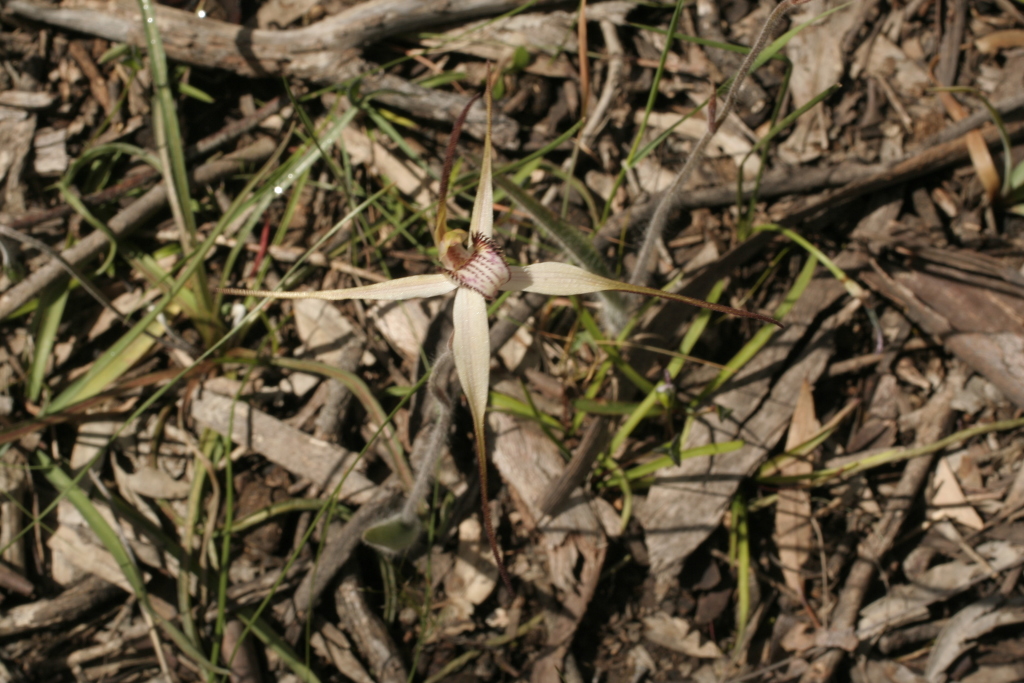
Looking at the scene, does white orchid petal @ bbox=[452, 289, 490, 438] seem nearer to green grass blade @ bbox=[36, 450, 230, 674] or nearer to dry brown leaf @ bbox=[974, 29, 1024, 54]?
green grass blade @ bbox=[36, 450, 230, 674]

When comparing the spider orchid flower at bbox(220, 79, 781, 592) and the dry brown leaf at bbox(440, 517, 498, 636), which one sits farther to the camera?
the dry brown leaf at bbox(440, 517, 498, 636)

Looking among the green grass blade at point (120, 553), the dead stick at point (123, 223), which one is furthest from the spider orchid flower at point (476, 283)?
the dead stick at point (123, 223)

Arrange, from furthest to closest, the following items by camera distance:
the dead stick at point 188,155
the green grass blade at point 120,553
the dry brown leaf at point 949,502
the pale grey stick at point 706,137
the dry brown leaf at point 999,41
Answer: the dry brown leaf at point 999,41 → the dead stick at point 188,155 → the dry brown leaf at point 949,502 → the green grass blade at point 120,553 → the pale grey stick at point 706,137

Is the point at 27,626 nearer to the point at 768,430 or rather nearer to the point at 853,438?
the point at 768,430

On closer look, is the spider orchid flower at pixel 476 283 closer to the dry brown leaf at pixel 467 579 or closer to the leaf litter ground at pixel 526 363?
the leaf litter ground at pixel 526 363

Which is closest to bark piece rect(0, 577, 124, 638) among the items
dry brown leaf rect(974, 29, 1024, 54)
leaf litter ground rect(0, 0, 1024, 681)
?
leaf litter ground rect(0, 0, 1024, 681)

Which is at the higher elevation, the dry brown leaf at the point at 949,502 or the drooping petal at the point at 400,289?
the drooping petal at the point at 400,289

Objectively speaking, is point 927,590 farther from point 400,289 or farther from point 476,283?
point 400,289

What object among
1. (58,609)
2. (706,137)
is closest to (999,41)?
(706,137)
